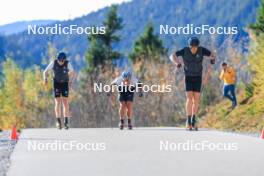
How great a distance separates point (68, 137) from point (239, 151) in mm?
4211

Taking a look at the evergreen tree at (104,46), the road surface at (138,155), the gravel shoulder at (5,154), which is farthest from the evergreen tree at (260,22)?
the evergreen tree at (104,46)

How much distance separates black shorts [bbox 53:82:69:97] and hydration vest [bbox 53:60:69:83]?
0.19 m

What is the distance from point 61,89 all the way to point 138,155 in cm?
697

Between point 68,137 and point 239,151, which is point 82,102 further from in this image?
point 239,151

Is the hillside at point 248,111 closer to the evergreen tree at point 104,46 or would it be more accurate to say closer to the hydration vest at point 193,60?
the hydration vest at point 193,60

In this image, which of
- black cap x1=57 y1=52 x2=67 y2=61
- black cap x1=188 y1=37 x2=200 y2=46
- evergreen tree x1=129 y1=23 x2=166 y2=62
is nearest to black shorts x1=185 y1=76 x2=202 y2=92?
black cap x1=188 y1=37 x2=200 y2=46

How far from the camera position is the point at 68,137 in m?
15.2

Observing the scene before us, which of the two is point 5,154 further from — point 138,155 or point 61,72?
point 61,72

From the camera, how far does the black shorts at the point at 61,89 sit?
59.3 ft

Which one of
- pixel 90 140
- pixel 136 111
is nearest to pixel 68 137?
pixel 90 140

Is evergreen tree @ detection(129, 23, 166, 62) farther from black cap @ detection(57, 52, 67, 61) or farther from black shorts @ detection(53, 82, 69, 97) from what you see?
black cap @ detection(57, 52, 67, 61)

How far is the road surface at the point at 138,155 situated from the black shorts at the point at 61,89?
2430mm

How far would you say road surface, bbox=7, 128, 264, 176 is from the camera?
31.6 feet

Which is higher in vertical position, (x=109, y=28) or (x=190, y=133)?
(x=109, y=28)
